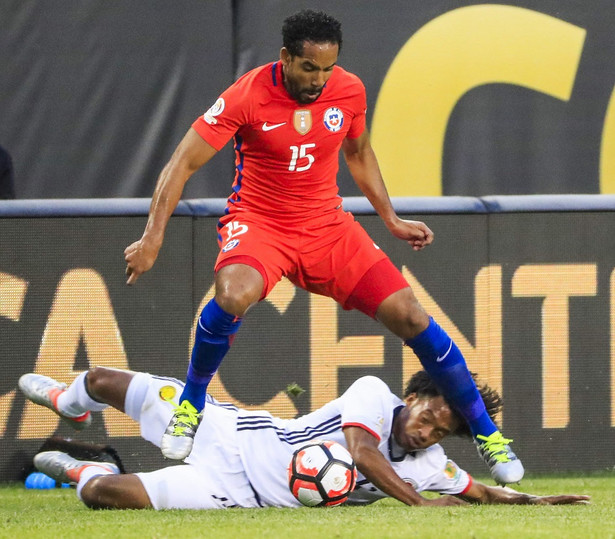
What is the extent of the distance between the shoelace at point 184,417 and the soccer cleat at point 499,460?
134cm

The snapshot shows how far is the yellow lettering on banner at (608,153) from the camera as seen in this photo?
315 inches

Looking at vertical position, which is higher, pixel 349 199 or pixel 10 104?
pixel 10 104

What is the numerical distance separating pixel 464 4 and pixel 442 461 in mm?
3649

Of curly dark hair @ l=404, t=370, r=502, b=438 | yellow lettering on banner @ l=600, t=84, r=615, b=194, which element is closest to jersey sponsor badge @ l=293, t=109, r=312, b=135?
curly dark hair @ l=404, t=370, r=502, b=438

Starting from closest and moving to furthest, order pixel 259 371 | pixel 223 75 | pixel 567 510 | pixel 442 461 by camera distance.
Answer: pixel 567 510, pixel 442 461, pixel 259 371, pixel 223 75

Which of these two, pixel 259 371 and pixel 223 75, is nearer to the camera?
pixel 259 371

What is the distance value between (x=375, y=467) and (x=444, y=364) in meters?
0.65

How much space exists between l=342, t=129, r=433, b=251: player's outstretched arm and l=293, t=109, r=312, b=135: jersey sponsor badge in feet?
1.49

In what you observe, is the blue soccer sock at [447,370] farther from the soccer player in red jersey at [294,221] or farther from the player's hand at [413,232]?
the player's hand at [413,232]

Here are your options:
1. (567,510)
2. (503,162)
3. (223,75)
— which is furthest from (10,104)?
(567,510)

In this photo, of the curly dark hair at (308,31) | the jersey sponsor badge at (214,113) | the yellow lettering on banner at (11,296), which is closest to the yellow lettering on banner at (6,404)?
the yellow lettering on banner at (11,296)

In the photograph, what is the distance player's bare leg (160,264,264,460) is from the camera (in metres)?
5.18

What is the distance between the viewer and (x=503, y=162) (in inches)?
314

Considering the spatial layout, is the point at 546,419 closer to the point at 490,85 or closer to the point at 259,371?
the point at 259,371
